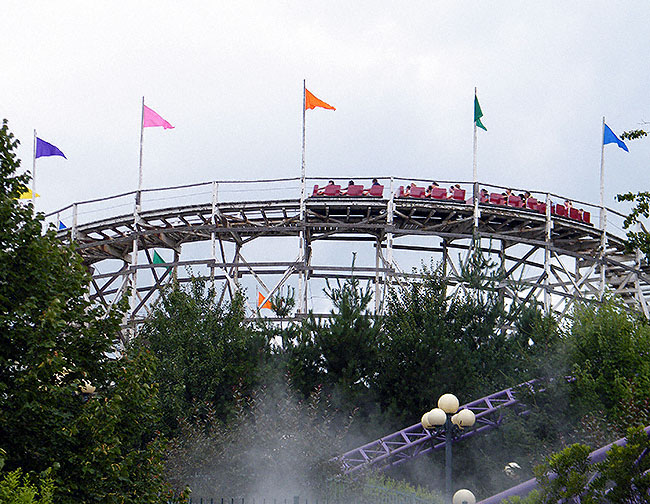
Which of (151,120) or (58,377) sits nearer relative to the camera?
(58,377)

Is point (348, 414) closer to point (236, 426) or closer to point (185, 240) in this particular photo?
point (236, 426)

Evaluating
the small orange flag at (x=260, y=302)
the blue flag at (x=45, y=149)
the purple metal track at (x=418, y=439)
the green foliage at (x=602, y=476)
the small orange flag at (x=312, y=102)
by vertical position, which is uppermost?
the small orange flag at (x=312, y=102)

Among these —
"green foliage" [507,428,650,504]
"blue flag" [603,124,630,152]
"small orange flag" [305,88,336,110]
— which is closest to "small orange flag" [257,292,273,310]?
"small orange flag" [305,88,336,110]

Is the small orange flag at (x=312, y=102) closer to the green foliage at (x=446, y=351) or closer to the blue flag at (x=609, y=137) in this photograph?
the green foliage at (x=446, y=351)

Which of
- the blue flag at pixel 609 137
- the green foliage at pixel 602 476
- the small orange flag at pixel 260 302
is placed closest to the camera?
the green foliage at pixel 602 476

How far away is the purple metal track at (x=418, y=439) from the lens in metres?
23.6

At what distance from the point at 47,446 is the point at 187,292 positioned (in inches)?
676

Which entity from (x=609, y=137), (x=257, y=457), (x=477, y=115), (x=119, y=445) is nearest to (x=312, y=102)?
(x=477, y=115)

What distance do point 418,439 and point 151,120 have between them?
19.8 m

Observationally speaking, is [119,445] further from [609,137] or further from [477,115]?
[609,137]

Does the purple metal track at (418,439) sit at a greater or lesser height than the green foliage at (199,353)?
lesser

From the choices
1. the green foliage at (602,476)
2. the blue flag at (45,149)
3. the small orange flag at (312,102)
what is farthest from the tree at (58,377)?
the blue flag at (45,149)

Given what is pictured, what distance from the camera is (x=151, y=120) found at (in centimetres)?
3747

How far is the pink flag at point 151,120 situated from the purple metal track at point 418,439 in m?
18.6
